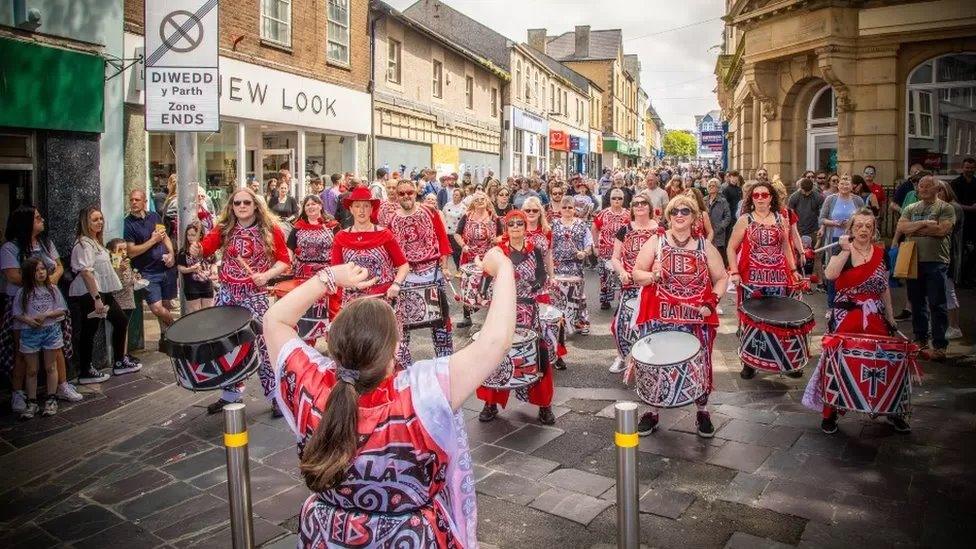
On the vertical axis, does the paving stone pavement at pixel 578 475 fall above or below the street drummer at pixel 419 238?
below

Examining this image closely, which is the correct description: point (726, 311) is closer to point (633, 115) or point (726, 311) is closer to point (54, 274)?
point (54, 274)

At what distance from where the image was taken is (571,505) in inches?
194

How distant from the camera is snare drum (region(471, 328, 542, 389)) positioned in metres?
6.17

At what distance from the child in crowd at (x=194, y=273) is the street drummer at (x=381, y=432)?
5893 millimetres

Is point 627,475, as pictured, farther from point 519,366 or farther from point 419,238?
point 419,238

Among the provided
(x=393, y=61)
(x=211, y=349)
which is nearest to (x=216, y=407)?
(x=211, y=349)

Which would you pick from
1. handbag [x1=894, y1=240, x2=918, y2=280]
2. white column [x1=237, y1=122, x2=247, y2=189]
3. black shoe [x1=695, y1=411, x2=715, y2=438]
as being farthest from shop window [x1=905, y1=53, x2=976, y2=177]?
white column [x1=237, y1=122, x2=247, y2=189]

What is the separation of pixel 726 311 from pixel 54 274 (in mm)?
9341

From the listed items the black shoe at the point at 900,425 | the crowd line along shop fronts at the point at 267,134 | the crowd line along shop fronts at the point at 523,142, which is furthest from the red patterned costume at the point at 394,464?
the crowd line along shop fronts at the point at 523,142

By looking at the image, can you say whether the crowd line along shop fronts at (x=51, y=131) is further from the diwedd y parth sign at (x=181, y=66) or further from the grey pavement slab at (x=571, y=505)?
the grey pavement slab at (x=571, y=505)

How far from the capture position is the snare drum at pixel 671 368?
5.54 m

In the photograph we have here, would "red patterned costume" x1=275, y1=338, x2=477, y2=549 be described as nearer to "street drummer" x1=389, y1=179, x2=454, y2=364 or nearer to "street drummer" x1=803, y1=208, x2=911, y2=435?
"street drummer" x1=803, y1=208, x2=911, y2=435

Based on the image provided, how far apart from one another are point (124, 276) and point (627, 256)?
18.6ft

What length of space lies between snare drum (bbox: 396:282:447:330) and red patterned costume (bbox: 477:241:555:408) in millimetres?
840
